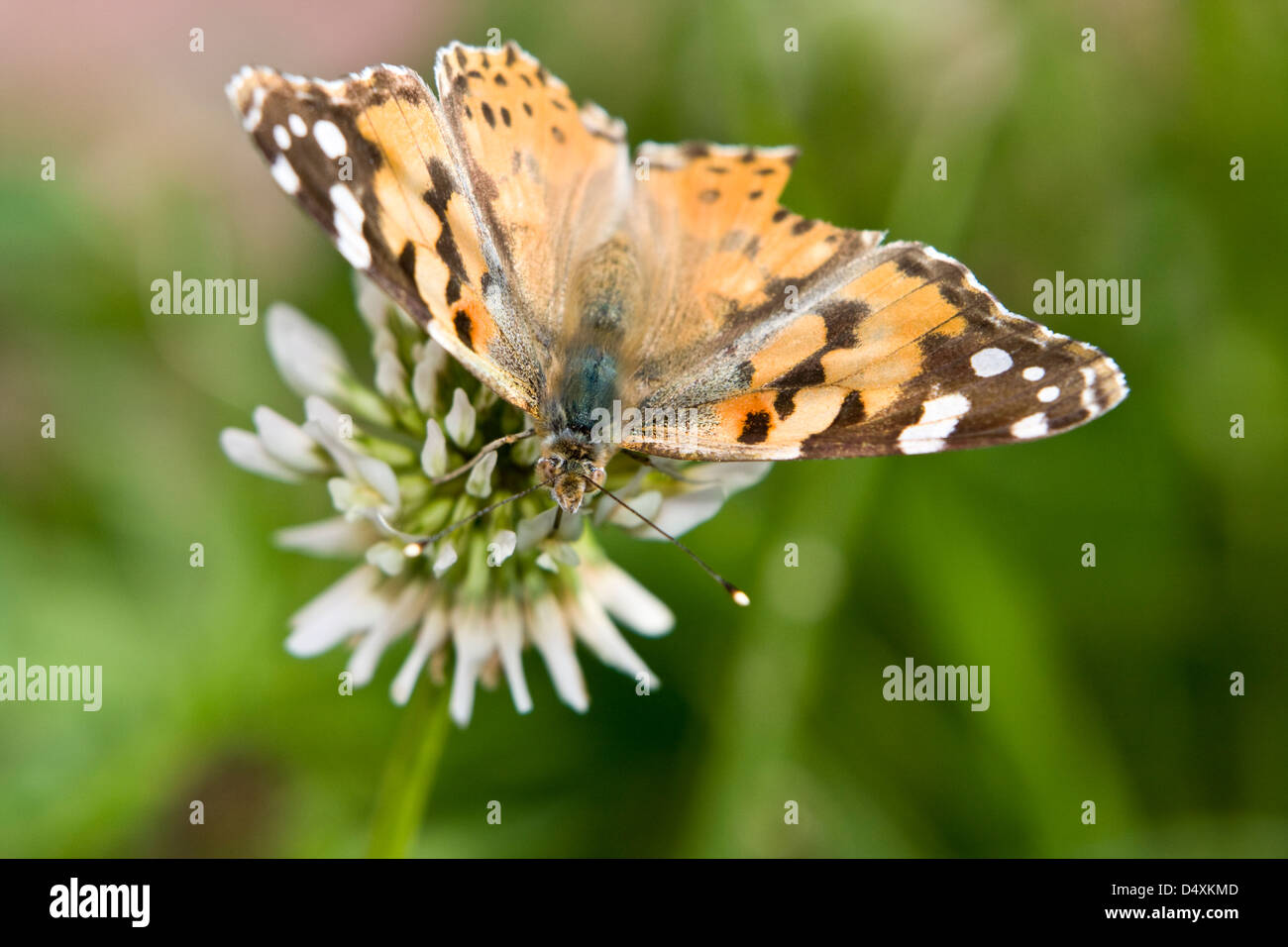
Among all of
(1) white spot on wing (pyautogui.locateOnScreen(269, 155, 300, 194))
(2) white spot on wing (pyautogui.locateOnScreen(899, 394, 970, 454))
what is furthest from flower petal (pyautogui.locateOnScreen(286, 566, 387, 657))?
(2) white spot on wing (pyautogui.locateOnScreen(899, 394, 970, 454))

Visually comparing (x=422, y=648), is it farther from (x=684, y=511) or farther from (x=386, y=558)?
(x=684, y=511)

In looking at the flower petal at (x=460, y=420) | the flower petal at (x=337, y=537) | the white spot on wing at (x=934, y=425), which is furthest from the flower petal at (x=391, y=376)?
the white spot on wing at (x=934, y=425)

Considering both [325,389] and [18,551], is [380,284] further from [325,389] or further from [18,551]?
[18,551]

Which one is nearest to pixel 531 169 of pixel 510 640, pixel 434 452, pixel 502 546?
pixel 434 452

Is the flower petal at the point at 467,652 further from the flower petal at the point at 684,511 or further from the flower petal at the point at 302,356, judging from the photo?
the flower petal at the point at 302,356

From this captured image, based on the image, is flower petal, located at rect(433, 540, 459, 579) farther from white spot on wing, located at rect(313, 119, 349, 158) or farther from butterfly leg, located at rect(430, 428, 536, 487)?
white spot on wing, located at rect(313, 119, 349, 158)
